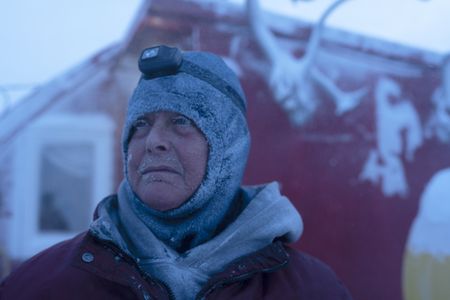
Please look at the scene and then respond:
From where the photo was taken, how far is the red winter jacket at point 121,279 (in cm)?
144

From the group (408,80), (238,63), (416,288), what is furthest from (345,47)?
(416,288)

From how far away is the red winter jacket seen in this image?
144cm

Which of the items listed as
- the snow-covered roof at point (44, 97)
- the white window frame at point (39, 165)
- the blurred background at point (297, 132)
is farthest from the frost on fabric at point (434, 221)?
the snow-covered roof at point (44, 97)

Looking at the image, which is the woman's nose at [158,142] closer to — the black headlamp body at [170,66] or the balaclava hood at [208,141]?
the balaclava hood at [208,141]

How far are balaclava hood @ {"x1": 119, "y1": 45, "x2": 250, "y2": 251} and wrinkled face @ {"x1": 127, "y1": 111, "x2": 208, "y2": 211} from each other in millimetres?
24

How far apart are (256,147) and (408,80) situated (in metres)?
0.77

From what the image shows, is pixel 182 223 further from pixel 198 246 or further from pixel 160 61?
pixel 160 61

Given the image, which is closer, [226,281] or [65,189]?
[226,281]

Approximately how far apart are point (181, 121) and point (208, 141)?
0.10m

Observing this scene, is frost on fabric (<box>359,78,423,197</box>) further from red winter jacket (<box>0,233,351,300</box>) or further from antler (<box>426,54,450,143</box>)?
red winter jacket (<box>0,233,351,300</box>)

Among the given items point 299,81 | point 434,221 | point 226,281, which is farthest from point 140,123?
point 434,221

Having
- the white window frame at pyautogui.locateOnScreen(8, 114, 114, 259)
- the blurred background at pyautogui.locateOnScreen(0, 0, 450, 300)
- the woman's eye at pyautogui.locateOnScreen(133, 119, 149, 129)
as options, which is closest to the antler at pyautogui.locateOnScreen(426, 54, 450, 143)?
the blurred background at pyautogui.locateOnScreen(0, 0, 450, 300)

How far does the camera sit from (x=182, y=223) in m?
1.63

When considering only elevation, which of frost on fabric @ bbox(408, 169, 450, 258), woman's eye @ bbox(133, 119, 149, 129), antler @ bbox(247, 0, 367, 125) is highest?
antler @ bbox(247, 0, 367, 125)
